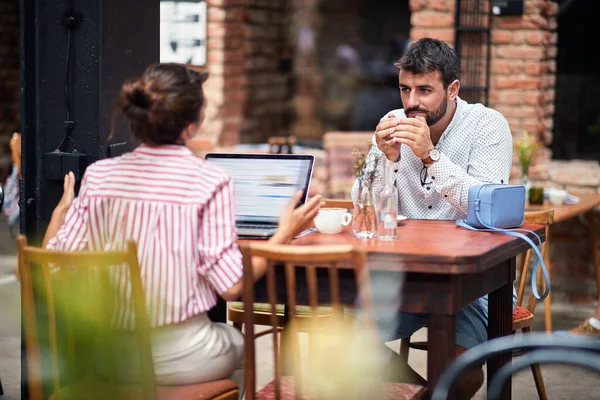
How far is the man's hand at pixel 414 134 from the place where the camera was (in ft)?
11.0

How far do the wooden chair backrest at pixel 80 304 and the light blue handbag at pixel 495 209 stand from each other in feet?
3.68

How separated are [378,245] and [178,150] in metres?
0.62

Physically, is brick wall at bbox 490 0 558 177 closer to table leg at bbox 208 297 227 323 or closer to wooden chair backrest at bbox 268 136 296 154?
wooden chair backrest at bbox 268 136 296 154

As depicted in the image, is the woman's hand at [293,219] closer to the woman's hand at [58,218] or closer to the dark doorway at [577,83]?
the woman's hand at [58,218]

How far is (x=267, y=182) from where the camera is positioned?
3.17 metres

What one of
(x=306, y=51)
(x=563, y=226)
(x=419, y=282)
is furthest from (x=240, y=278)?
(x=306, y=51)

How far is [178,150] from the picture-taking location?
267 centimetres

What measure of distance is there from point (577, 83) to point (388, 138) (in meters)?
3.37

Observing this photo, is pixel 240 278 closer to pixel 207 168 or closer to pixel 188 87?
pixel 207 168

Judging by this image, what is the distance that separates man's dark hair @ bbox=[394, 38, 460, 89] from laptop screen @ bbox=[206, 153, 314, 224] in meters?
0.63

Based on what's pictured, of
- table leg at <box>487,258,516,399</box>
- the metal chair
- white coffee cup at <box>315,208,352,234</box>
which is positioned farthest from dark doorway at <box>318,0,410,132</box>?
the metal chair

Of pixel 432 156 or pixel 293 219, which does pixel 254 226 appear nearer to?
pixel 293 219

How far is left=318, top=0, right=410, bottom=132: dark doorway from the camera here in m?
8.67

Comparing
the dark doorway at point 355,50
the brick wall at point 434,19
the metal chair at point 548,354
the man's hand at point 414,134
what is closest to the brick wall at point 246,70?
the dark doorway at point 355,50
